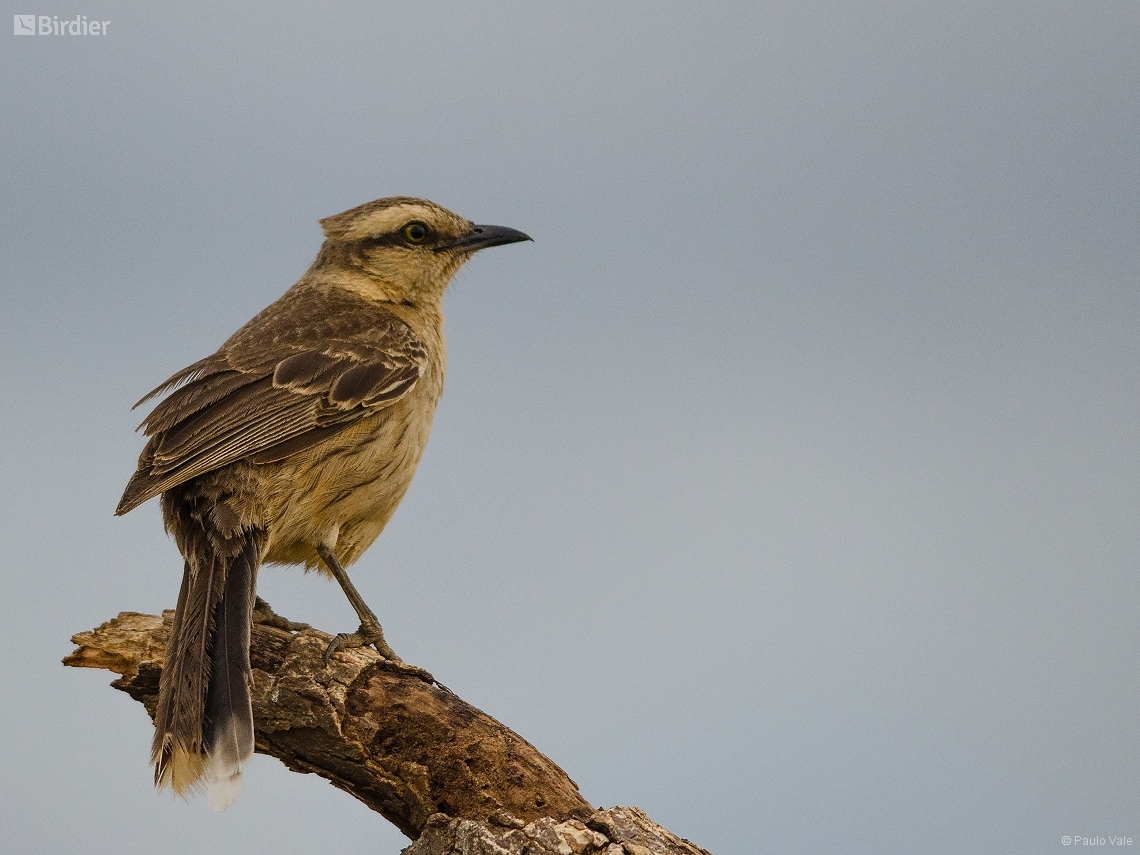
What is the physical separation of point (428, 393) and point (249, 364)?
3.77 feet

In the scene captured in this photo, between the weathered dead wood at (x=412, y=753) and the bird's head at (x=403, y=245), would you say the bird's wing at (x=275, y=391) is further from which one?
the weathered dead wood at (x=412, y=753)

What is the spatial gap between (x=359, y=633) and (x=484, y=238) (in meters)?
3.15

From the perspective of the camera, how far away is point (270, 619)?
709cm

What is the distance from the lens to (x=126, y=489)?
6594 mm

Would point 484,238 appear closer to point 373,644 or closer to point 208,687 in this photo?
point 373,644

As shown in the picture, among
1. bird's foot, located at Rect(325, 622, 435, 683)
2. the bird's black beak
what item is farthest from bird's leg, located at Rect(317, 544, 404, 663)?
the bird's black beak

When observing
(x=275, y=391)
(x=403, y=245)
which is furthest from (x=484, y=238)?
(x=275, y=391)

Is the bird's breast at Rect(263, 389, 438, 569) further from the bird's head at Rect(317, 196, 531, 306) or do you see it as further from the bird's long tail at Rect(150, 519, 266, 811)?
the bird's head at Rect(317, 196, 531, 306)

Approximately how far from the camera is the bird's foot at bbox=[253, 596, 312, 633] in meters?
6.98

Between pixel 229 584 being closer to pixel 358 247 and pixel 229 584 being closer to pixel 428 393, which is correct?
pixel 428 393

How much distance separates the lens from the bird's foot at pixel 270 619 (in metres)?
6.98

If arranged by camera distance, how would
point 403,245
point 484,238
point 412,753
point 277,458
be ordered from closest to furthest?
point 412,753 → point 277,458 → point 403,245 → point 484,238

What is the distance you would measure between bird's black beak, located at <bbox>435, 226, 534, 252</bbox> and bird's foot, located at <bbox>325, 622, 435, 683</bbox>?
2.97 meters

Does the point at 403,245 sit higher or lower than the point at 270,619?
higher
